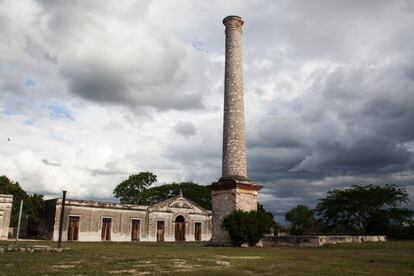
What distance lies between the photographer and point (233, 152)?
23016mm

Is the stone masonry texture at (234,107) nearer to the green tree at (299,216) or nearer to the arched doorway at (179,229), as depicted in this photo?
the arched doorway at (179,229)

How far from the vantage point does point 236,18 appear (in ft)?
80.8

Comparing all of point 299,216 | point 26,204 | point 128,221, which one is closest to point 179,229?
point 128,221

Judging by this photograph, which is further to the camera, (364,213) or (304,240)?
(364,213)

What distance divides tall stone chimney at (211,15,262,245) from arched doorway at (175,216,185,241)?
18.2 m

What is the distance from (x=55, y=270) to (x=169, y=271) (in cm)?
251

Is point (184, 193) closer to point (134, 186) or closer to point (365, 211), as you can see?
point (134, 186)

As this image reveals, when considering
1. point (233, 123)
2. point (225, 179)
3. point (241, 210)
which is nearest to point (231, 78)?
point (233, 123)

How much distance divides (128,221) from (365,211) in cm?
2304

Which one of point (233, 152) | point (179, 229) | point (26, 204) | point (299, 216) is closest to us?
point (233, 152)

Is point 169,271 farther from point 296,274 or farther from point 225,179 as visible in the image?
point 225,179

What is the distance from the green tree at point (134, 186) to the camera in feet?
167

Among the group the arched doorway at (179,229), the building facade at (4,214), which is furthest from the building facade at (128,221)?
the building facade at (4,214)

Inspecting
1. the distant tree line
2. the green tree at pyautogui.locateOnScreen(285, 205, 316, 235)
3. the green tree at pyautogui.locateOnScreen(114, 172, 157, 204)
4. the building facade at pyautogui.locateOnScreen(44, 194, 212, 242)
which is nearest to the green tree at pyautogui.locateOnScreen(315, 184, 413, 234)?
the distant tree line
